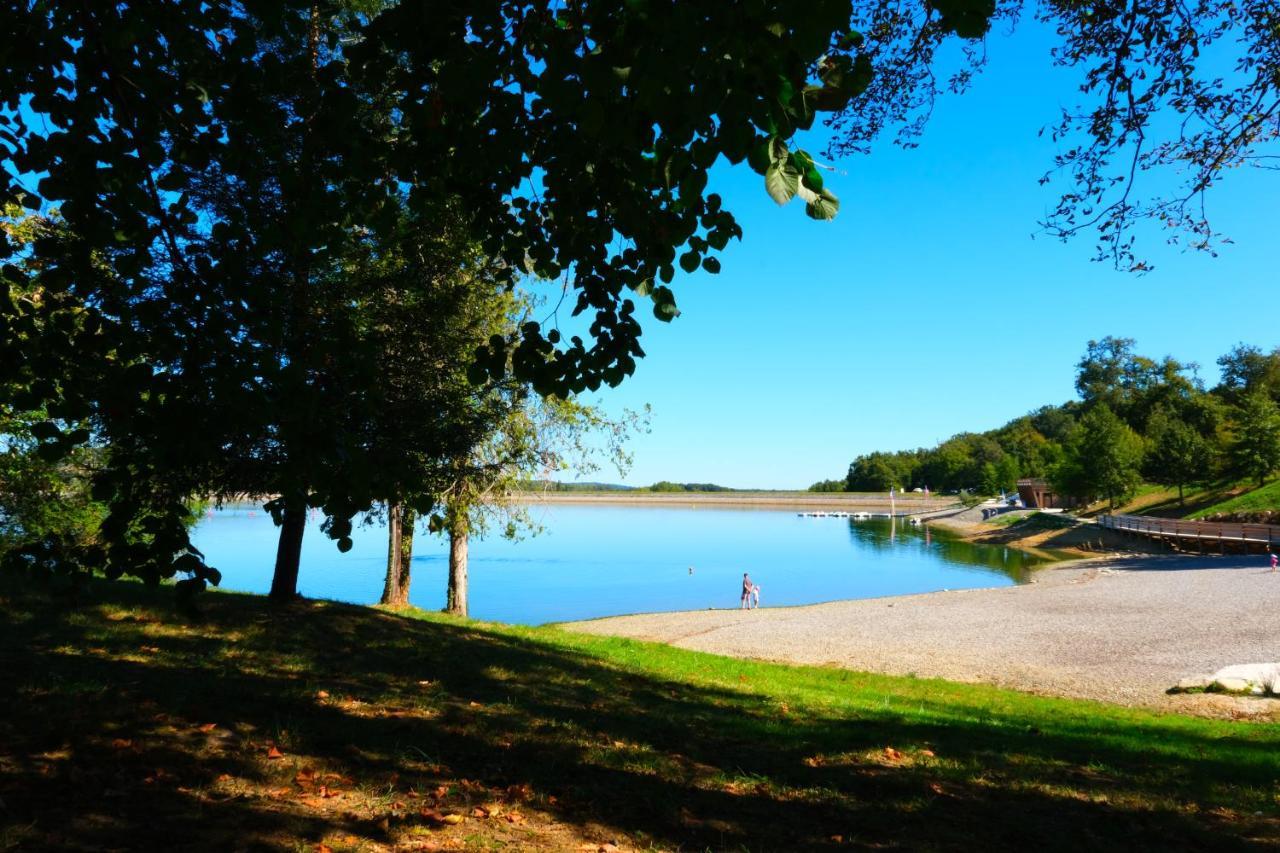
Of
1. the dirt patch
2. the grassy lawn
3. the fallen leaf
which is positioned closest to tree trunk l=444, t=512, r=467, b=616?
the grassy lawn

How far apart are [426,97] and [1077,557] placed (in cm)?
5518

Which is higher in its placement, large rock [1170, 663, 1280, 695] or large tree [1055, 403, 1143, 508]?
large tree [1055, 403, 1143, 508]

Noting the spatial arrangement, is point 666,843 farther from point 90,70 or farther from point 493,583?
point 493,583

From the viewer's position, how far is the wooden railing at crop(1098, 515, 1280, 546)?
3888 centimetres

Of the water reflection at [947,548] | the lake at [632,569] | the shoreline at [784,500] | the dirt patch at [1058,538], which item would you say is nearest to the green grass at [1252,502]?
the dirt patch at [1058,538]

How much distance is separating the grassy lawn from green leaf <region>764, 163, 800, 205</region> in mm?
3385

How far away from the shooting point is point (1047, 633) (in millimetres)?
20062

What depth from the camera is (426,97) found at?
4406mm

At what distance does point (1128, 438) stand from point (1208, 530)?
31503 mm

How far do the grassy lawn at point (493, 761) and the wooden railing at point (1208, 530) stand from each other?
128 feet

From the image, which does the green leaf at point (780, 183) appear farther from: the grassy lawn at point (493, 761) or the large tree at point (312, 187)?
the grassy lawn at point (493, 761)

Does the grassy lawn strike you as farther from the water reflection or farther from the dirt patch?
the dirt patch

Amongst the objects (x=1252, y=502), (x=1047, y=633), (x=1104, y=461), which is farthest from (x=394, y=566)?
(x=1104, y=461)

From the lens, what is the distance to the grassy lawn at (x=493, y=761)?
4.02 meters
